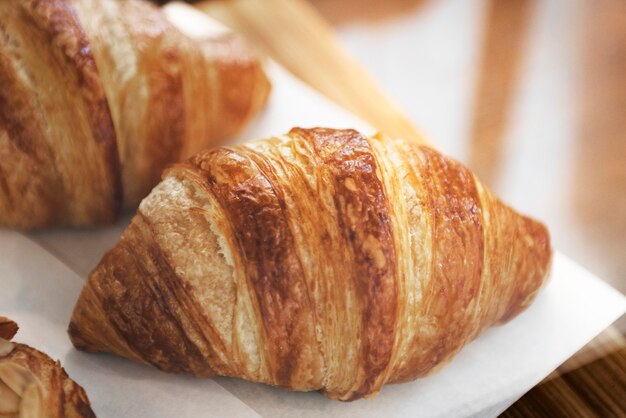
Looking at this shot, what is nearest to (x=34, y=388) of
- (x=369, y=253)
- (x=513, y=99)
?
(x=369, y=253)

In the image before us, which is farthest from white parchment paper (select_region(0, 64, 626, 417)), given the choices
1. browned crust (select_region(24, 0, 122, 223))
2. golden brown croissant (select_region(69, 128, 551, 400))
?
browned crust (select_region(24, 0, 122, 223))

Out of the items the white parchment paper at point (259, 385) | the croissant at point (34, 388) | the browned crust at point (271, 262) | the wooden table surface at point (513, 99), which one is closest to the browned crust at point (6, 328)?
the croissant at point (34, 388)

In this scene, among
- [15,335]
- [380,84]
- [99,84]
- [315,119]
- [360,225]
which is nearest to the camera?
[360,225]

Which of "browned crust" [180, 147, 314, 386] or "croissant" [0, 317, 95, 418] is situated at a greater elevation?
"browned crust" [180, 147, 314, 386]

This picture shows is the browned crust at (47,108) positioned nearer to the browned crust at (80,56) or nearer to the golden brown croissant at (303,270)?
the browned crust at (80,56)

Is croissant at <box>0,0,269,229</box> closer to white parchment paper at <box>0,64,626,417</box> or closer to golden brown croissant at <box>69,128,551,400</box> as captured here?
white parchment paper at <box>0,64,626,417</box>

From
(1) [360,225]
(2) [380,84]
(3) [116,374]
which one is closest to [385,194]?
(1) [360,225]

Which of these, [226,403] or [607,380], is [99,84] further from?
[607,380]
